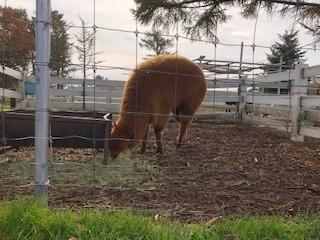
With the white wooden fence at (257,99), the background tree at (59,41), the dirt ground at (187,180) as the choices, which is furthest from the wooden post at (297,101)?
the background tree at (59,41)

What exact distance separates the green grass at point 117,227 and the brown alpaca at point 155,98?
8.32 feet

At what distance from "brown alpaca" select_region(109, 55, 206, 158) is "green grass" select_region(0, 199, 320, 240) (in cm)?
254

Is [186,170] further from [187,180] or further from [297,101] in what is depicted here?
[297,101]

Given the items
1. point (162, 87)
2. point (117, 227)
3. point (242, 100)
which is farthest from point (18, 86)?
point (117, 227)

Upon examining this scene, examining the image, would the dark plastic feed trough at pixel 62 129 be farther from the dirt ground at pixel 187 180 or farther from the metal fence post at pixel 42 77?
the metal fence post at pixel 42 77

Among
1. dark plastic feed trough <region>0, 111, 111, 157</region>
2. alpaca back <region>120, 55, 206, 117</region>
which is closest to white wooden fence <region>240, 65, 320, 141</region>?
alpaca back <region>120, 55, 206, 117</region>

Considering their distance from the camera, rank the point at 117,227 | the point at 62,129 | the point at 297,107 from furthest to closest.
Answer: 1. the point at 297,107
2. the point at 62,129
3. the point at 117,227

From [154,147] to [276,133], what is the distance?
3984 mm

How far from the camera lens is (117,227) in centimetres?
319

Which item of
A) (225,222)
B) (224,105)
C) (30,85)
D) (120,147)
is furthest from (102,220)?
(224,105)

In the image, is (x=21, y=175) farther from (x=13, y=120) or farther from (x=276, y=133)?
(x=276, y=133)

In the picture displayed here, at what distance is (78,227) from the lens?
10.6ft

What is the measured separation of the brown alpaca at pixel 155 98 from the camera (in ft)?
21.3

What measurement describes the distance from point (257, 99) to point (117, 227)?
11.1 meters
